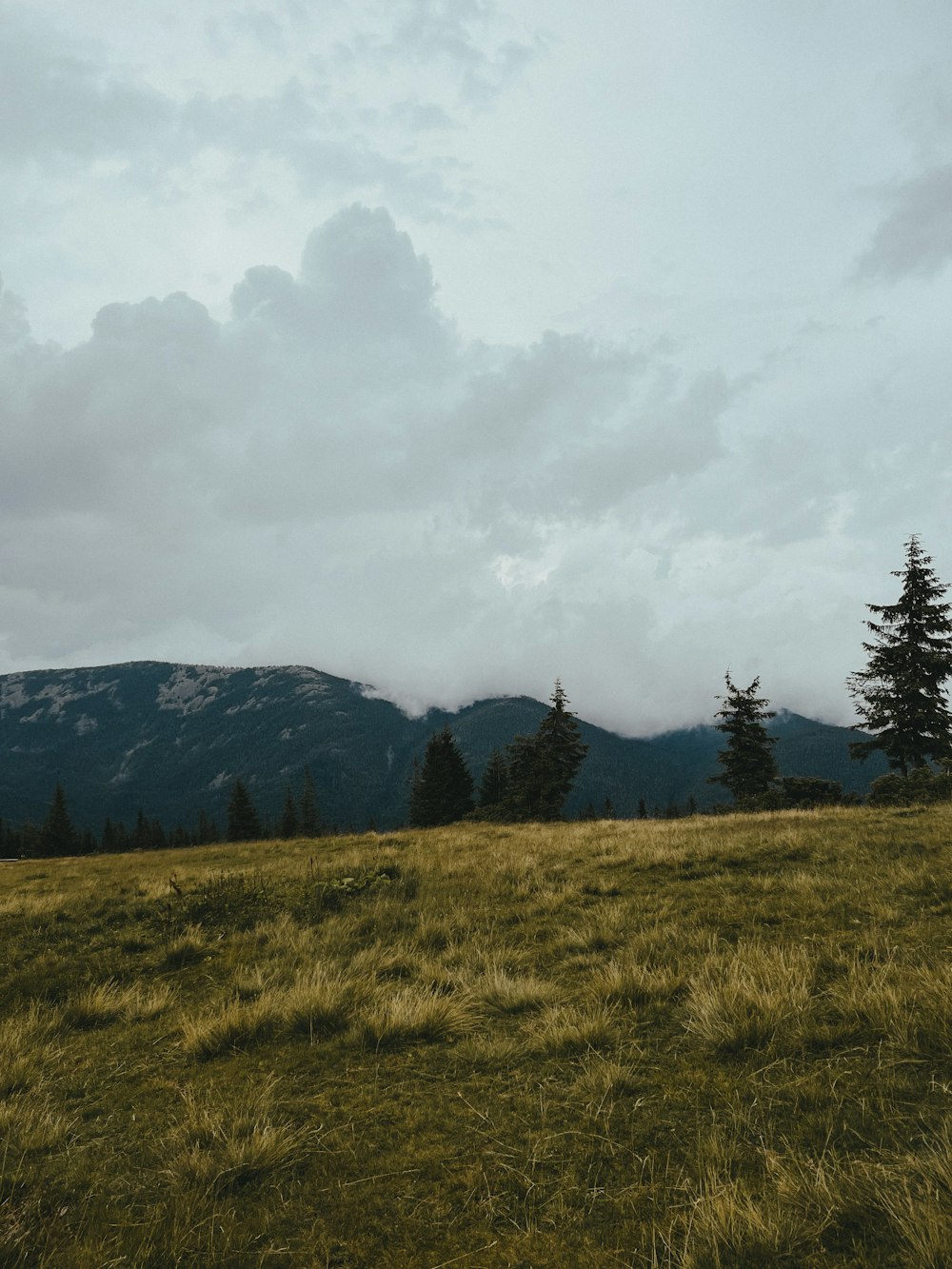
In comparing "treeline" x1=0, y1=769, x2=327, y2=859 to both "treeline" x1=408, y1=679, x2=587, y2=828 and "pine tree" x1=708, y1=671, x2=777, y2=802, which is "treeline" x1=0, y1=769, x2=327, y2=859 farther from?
"pine tree" x1=708, y1=671, x2=777, y2=802

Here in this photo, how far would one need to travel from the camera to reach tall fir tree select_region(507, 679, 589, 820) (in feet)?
→ 167

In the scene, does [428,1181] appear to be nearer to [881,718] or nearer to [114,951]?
[114,951]

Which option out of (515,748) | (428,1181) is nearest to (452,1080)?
(428,1181)

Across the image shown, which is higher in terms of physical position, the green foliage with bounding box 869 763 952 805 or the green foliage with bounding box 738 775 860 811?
the green foliage with bounding box 869 763 952 805

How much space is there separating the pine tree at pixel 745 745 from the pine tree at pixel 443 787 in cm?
2950

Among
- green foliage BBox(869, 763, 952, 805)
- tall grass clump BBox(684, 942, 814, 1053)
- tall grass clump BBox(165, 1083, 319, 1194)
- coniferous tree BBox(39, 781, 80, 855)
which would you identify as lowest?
coniferous tree BBox(39, 781, 80, 855)

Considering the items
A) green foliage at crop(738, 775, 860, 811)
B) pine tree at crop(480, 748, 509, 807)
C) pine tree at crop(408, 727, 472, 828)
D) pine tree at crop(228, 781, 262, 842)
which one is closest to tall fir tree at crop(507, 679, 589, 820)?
pine tree at crop(408, 727, 472, 828)

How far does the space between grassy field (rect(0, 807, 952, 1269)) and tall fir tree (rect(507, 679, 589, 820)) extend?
1668 inches

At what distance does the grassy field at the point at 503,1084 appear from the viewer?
2916mm

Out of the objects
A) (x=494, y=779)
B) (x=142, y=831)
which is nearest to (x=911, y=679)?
(x=494, y=779)

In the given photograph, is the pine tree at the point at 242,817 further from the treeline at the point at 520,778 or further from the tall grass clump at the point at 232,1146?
the tall grass clump at the point at 232,1146

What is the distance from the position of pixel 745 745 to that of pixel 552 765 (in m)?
15.7

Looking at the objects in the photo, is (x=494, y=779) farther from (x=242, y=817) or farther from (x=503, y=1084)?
(x=503, y=1084)

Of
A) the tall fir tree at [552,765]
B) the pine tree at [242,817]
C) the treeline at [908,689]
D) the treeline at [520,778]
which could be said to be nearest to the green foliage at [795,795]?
the treeline at [908,689]
